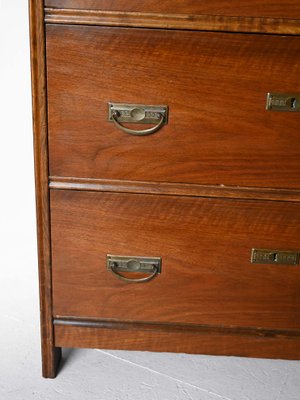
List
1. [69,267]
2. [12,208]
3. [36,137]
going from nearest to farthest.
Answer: [36,137], [69,267], [12,208]

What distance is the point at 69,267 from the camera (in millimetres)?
1260

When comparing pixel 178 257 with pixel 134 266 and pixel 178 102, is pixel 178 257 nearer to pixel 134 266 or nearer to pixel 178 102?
pixel 134 266

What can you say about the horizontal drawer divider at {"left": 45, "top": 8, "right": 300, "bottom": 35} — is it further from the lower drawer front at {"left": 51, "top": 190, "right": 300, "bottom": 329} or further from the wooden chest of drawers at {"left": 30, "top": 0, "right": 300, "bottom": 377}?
the lower drawer front at {"left": 51, "top": 190, "right": 300, "bottom": 329}

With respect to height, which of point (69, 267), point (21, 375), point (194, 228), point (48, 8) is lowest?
point (21, 375)

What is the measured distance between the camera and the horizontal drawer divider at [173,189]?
1177 mm

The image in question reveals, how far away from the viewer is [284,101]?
3.64 feet

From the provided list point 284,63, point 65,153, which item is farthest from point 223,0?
point 65,153

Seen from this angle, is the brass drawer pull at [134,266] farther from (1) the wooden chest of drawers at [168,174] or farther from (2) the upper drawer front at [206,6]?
(2) the upper drawer front at [206,6]

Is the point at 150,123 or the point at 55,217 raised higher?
the point at 150,123

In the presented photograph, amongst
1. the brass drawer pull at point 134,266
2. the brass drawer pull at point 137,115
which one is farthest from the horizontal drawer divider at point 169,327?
the brass drawer pull at point 137,115

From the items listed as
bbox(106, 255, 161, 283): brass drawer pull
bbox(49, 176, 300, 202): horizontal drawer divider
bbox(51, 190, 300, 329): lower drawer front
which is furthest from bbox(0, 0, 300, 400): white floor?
bbox(49, 176, 300, 202): horizontal drawer divider

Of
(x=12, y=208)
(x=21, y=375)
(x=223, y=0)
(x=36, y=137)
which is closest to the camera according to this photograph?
(x=223, y=0)

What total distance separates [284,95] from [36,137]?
1.65ft

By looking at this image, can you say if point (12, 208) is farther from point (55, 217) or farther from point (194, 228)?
point (194, 228)
